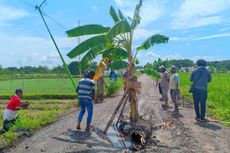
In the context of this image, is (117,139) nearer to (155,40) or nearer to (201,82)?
(155,40)

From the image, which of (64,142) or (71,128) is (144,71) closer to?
(71,128)

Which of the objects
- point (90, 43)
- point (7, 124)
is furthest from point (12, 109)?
point (90, 43)

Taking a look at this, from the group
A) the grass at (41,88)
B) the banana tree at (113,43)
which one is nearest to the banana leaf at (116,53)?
the banana tree at (113,43)

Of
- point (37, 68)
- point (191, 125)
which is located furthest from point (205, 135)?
point (37, 68)

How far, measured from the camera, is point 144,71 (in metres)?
13.6

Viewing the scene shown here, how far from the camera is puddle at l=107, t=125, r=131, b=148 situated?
9.89 metres

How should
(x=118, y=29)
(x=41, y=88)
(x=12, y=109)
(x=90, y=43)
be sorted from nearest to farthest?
(x=118, y=29), (x=12, y=109), (x=90, y=43), (x=41, y=88)

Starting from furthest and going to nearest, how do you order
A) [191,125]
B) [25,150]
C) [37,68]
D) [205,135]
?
[37,68] < [191,125] < [205,135] < [25,150]

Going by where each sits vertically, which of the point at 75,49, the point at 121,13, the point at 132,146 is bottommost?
the point at 132,146

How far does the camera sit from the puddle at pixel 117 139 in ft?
32.4

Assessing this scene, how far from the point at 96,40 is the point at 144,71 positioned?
2.38 m

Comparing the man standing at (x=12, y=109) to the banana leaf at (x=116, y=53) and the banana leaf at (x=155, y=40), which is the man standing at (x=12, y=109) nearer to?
the banana leaf at (x=116, y=53)

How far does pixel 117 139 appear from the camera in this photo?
10695 millimetres

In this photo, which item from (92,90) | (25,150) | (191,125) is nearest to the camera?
(25,150)
